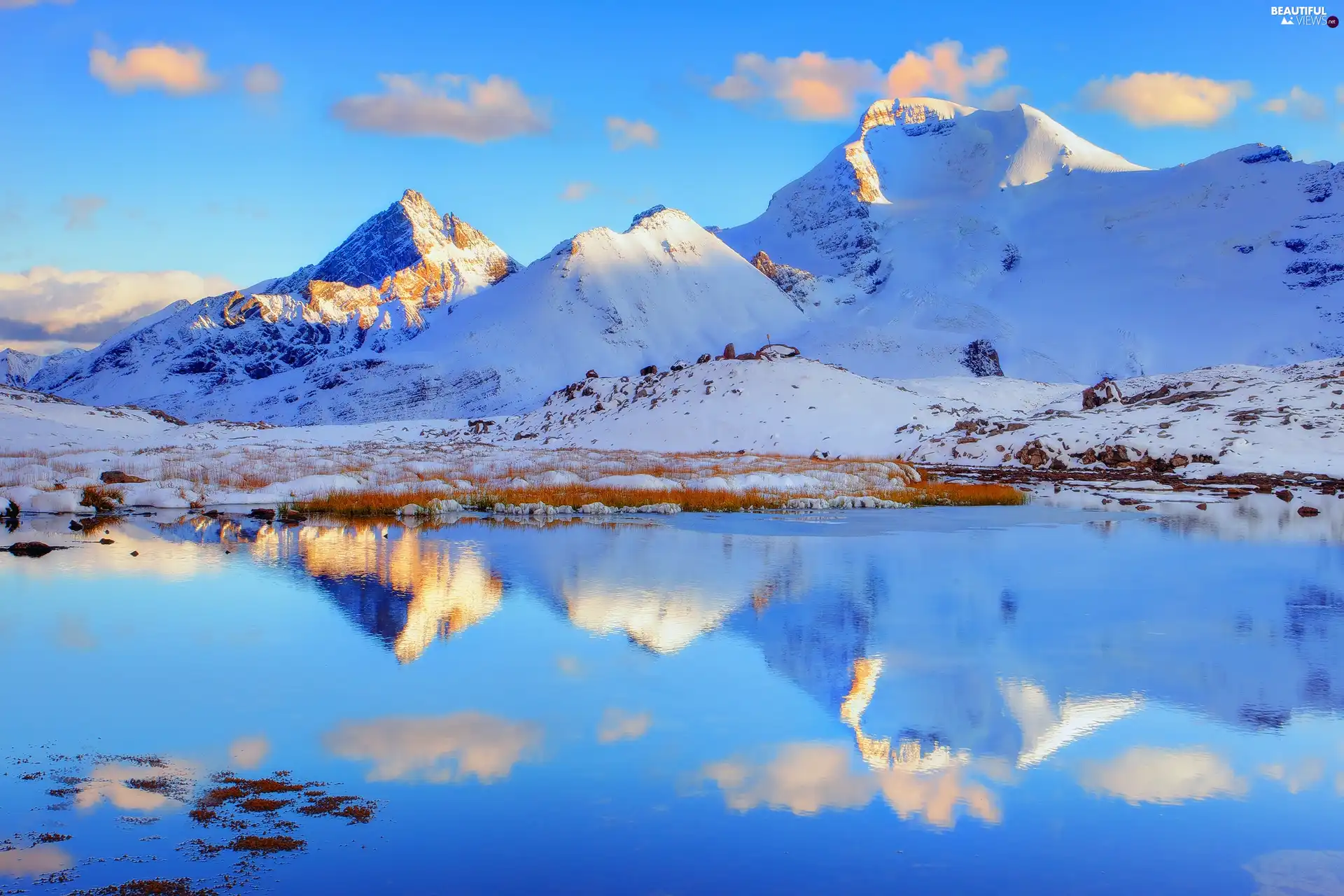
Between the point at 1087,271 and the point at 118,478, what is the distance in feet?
518

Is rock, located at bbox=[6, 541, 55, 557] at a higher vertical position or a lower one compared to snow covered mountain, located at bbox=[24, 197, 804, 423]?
lower

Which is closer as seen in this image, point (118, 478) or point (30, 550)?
point (30, 550)

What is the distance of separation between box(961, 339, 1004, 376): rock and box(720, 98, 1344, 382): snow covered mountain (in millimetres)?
219

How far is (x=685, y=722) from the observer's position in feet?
30.2

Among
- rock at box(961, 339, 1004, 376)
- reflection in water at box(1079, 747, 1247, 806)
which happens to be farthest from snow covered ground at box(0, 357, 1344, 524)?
rock at box(961, 339, 1004, 376)

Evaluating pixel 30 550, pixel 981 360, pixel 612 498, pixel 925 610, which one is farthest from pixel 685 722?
pixel 981 360

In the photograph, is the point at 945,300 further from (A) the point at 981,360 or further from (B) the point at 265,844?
(B) the point at 265,844

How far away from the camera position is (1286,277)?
149 metres

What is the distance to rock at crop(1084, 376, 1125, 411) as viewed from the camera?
180 ft

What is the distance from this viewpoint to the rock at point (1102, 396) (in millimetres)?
54906

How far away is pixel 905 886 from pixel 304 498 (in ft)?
83.1

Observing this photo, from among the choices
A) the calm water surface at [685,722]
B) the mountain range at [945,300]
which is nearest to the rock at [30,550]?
the calm water surface at [685,722]

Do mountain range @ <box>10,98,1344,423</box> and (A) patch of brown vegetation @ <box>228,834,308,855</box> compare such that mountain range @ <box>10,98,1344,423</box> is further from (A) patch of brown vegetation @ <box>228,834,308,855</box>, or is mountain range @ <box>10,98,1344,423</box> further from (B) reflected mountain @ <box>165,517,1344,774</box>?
(A) patch of brown vegetation @ <box>228,834,308,855</box>

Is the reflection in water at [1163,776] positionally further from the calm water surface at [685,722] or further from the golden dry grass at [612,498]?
the golden dry grass at [612,498]
